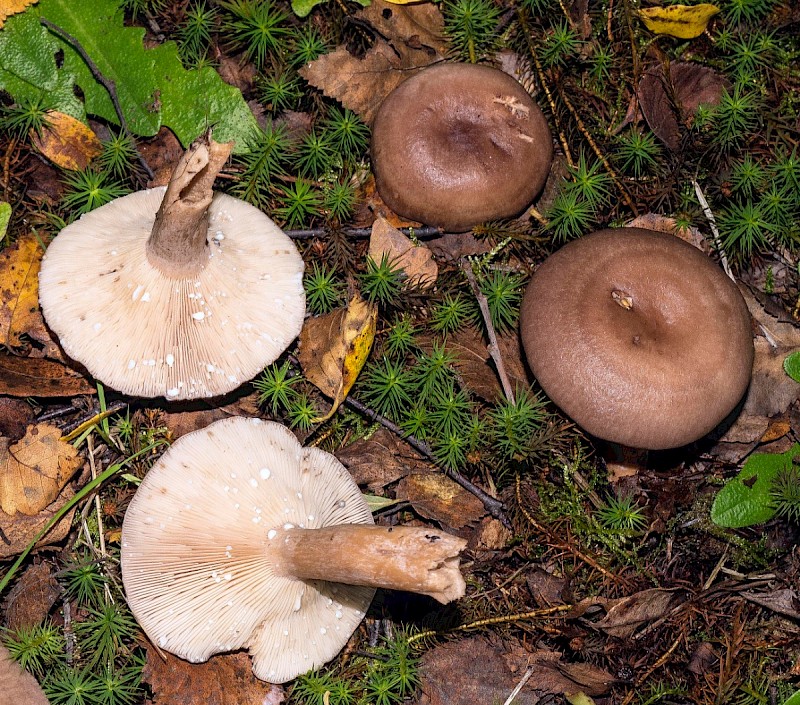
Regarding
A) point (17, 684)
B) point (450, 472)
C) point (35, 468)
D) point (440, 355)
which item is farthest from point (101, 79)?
point (17, 684)

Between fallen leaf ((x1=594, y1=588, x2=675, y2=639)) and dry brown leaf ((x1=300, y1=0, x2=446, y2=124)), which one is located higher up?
dry brown leaf ((x1=300, y1=0, x2=446, y2=124))

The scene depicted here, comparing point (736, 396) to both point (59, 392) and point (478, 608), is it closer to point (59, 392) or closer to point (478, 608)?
point (478, 608)

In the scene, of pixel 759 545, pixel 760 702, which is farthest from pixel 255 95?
pixel 760 702

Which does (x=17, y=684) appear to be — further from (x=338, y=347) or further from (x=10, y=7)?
(x=10, y=7)

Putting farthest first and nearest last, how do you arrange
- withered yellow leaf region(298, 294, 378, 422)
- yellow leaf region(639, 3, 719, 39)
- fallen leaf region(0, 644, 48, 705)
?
1. yellow leaf region(639, 3, 719, 39)
2. withered yellow leaf region(298, 294, 378, 422)
3. fallen leaf region(0, 644, 48, 705)

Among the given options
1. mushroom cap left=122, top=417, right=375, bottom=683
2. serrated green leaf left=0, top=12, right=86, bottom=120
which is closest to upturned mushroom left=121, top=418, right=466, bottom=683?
mushroom cap left=122, top=417, right=375, bottom=683

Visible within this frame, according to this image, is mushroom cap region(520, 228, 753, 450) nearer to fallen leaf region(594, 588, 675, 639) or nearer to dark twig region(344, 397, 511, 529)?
dark twig region(344, 397, 511, 529)
